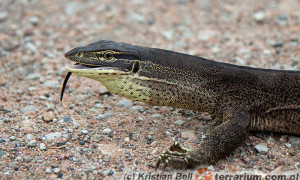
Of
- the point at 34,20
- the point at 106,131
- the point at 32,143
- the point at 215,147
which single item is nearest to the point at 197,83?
the point at 215,147

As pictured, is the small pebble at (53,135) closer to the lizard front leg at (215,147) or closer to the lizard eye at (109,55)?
the lizard eye at (109,55)

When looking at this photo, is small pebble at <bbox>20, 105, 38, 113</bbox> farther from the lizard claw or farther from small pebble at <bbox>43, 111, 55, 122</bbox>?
the lizard claw

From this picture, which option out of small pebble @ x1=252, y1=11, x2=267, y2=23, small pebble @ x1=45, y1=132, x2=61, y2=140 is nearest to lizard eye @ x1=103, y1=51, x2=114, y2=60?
small pebble @ x1=45, y1=132, x2=61, y2=140

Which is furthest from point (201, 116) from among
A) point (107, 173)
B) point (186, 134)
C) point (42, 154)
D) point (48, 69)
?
point (48, 69)

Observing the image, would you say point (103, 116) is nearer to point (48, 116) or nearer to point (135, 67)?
point (48, 116)

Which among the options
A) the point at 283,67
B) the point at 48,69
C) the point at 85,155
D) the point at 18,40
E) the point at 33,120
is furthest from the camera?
the point at 18,40

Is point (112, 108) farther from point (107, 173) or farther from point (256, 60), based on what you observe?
point (256, 60)

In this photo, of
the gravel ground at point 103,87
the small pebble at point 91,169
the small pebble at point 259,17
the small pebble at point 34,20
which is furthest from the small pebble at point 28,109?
the small pebble at point 259,17
